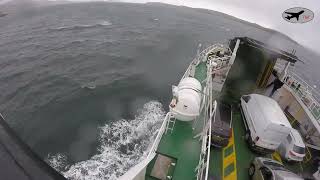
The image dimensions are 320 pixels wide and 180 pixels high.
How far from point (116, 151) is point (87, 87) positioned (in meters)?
13.0

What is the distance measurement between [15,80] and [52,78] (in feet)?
14.5

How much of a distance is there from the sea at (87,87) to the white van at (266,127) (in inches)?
274

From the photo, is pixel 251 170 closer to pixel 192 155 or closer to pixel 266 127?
pixel 266 127

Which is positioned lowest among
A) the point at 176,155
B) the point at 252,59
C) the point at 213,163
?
the point at 213,163

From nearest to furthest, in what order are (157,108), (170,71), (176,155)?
(176,155) → (157,108) → (170,71)

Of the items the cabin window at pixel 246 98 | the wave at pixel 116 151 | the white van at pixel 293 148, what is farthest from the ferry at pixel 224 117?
the wave at pixel 116 151

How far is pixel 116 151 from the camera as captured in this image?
18.9 metres

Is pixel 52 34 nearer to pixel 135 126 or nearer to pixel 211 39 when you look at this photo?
pixel 135 126

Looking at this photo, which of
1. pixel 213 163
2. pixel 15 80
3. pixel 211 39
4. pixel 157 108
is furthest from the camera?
pixel 211 39

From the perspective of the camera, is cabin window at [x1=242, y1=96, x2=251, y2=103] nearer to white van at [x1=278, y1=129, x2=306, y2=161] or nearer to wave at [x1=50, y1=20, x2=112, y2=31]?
white van at [x1=278, y1=129, x2=306, y2=161]

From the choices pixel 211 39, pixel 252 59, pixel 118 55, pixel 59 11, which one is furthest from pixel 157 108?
pixel 59 11

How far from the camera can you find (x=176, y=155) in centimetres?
1216

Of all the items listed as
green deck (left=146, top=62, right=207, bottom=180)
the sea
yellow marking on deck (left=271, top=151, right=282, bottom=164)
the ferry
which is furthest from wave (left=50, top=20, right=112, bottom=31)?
yellow marking on deck (left=271, top=151, right=282, bottom=164)

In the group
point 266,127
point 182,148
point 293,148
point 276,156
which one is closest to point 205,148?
point 182,148
